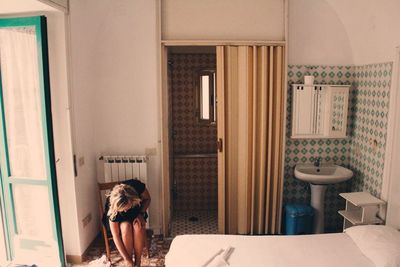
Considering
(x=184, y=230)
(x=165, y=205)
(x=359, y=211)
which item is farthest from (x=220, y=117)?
(x=359, y=211)

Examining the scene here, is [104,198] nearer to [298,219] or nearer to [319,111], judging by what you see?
[298,219]

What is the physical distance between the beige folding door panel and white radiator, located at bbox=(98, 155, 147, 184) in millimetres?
884

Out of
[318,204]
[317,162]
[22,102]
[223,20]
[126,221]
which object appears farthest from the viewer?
[317,162]

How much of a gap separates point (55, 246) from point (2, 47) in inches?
76.0

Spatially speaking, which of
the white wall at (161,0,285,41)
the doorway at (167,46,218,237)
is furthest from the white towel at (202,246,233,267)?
the white wall at (161,0,285,41)

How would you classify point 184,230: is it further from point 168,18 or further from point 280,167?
point 168,18

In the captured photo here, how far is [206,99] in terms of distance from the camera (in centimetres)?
502

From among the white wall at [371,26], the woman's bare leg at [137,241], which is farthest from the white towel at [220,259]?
the white wall at [371,26]

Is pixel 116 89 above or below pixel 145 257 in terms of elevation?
above

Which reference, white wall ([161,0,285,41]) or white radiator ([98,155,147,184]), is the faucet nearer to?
white wall ([161,0,285,41])

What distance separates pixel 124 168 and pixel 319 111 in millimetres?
2342

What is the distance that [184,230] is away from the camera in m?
4.01

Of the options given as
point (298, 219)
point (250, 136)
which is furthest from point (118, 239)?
point (298, 219)

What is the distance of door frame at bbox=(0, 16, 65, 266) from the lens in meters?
2.76
